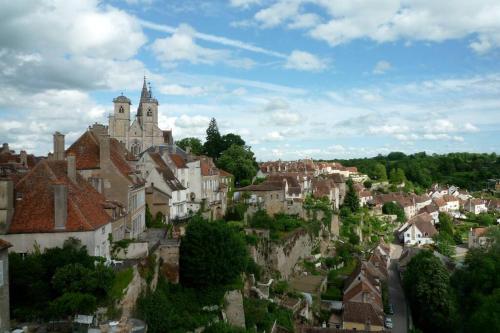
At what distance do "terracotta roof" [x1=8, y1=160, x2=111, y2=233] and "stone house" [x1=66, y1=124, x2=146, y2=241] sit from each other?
3.68 metres

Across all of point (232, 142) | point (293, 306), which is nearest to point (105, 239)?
point (293, 306)

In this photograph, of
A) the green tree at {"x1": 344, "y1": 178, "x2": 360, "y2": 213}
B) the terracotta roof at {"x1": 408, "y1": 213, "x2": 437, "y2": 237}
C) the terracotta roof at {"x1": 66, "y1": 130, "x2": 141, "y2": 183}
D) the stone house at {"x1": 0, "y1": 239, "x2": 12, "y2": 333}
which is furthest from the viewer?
the terracotta roof at {"x1": 408, "y1": 213, "x2": 437, "y2": 237}

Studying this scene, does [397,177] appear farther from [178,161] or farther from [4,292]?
[4,292]

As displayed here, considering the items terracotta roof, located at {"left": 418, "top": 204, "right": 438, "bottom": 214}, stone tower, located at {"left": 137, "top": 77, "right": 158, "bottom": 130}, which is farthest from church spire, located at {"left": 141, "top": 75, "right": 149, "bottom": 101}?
terracotta roof, located at {"left": 418, "top": 204, "right": 438, "bottom": 214}

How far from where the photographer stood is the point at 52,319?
19562 mm

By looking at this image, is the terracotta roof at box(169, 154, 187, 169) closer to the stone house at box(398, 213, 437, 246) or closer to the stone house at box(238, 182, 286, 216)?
the stone house at box(238, 182, 286, 216)

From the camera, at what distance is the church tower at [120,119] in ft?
217

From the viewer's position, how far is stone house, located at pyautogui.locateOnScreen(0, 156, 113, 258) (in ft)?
71.3

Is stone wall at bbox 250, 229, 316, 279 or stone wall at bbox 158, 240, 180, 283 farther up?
stone wall at bbox 158, 240, 180, 283

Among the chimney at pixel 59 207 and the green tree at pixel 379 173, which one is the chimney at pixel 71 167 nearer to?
the chimney at pixel 59 207

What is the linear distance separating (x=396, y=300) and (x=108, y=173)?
114 feet

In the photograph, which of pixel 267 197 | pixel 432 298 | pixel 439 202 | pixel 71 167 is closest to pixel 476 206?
pixel 439 202

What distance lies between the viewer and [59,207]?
2206 cm

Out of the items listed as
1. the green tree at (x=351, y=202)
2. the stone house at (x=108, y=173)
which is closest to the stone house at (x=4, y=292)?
the stone house at (x=108, y=173)
